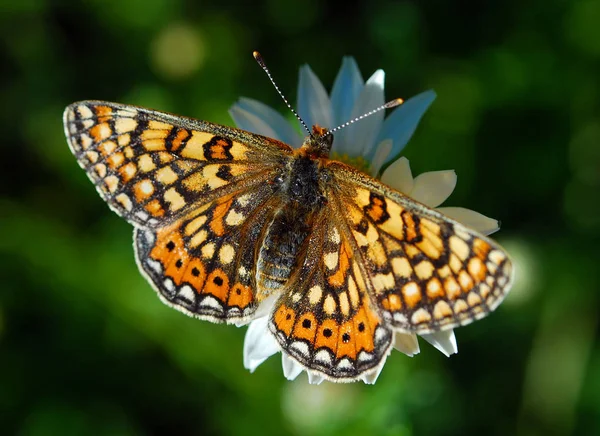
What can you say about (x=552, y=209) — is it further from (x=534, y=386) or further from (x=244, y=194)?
(x=244, y=194)

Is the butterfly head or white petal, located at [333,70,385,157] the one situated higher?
the butterfly head

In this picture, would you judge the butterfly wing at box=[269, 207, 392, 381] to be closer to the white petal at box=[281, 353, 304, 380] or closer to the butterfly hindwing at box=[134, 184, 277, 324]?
the butterfly hindwing at box=[134, 184, 277, 324]

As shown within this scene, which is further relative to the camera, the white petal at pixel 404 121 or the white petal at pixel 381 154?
the white petal at pixel 404 121

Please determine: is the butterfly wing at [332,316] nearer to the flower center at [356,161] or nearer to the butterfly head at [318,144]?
the butterfly head at [318,144]

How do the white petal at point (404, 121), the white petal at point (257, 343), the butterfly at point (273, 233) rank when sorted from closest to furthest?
the butterfly at point (273, 233) → the white petal at point (257, 343) → the white petal at point (404, 121)

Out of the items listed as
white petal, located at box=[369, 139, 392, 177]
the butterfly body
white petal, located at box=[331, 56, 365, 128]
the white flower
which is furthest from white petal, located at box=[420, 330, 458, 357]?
white petal, located at box=[331, 56, 365, 128]

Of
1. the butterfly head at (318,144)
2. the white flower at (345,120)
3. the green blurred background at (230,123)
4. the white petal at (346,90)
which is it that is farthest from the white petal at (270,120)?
the green blurred background at (230,123)

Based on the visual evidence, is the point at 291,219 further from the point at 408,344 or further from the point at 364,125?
the point at 364,125
